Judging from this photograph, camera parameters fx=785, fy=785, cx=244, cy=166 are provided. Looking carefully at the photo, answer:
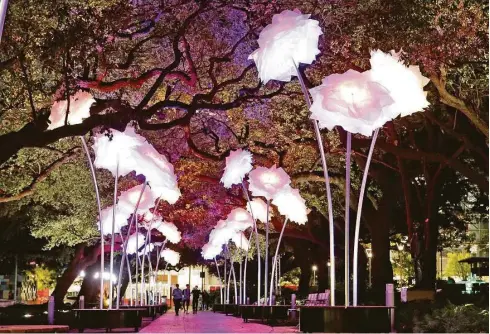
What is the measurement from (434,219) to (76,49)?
13.5m

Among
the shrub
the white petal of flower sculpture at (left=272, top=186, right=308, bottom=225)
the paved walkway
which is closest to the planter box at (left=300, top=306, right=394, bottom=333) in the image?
the shrub

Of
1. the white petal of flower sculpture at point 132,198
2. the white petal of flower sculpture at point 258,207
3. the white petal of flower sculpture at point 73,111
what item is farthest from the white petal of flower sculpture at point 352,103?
the white petal of flower sculpture at point 258,207

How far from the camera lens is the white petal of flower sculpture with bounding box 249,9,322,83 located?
11.2 metres

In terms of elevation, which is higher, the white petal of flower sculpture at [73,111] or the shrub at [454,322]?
the white petal of flower sculpture at [73,111]

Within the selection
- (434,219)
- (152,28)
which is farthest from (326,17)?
(434,219)

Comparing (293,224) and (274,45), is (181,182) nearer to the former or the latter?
(293,224)

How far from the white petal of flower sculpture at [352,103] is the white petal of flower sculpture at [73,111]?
473cm

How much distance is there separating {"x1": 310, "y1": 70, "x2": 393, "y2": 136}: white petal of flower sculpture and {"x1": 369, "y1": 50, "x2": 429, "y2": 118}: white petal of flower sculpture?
1.15 feet

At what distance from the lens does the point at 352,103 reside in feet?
34.2

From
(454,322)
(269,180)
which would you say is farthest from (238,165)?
(454,322)

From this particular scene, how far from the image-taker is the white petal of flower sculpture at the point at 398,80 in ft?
35.4

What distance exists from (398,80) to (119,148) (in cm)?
599

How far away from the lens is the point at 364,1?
586 inches

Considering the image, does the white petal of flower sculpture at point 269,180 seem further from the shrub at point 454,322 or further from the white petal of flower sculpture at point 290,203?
the shrub at point 454,322
